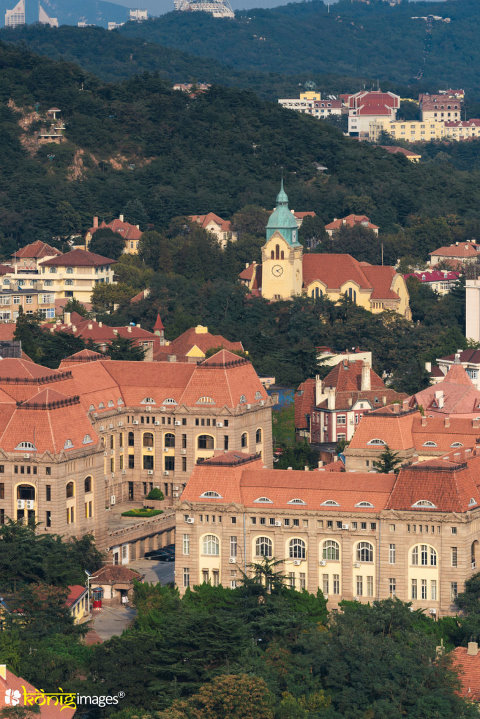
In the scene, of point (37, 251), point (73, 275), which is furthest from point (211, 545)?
point (37, 251)

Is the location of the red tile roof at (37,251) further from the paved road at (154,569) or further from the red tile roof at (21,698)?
the red tile roof at (21,698)

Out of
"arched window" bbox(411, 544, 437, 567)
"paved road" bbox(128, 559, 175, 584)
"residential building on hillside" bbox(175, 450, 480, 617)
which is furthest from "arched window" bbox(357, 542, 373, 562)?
"paved road" bbox(128, 559, 175, 584)

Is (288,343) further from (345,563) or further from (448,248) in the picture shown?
(345,563)

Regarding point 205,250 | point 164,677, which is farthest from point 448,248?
point 164,677

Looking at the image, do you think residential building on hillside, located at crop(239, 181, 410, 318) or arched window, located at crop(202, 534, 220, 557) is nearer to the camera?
arched window, located at crop(202, 534, 220, 557)

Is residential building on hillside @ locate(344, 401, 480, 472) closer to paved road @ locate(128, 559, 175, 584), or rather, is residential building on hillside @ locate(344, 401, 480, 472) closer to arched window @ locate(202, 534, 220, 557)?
paved road @ locate(128, 559, 175, 584)
